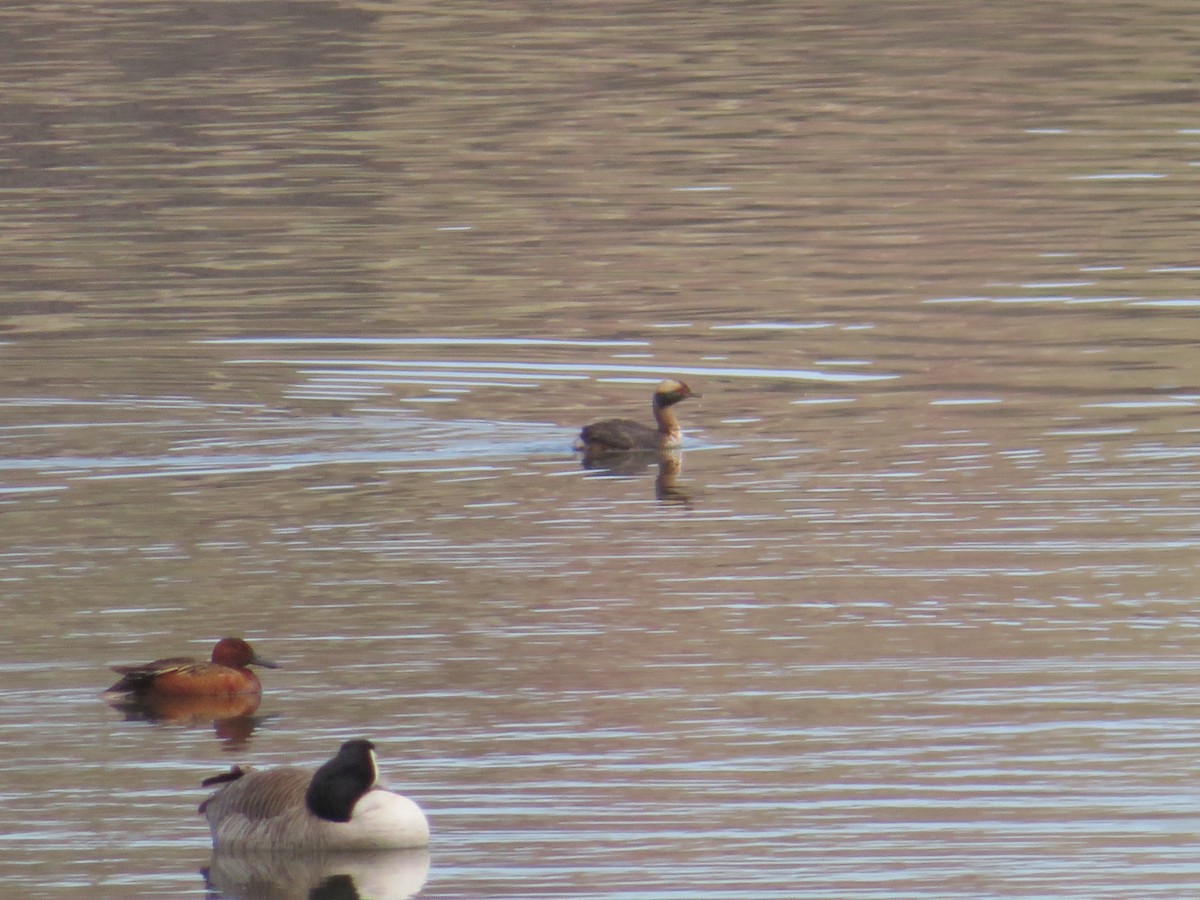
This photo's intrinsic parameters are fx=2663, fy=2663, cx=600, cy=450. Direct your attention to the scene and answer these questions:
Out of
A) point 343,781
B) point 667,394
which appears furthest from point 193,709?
point 667,394

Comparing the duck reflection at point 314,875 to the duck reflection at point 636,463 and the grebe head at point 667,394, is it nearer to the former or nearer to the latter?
the duck reflection at point 636,463

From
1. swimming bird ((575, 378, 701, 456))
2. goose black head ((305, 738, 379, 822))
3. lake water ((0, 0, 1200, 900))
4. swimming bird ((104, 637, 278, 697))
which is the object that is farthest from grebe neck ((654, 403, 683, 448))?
goose black head ((305, 738, 379, 822))

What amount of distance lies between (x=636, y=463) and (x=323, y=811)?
6914mm

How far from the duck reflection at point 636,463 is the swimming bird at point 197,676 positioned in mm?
4686

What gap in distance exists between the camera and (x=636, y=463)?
1559cm

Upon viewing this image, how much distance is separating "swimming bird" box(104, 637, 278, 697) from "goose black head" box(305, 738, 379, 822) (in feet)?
6.65

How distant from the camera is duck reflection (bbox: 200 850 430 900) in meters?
8.76

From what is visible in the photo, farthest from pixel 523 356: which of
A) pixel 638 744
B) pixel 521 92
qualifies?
pixel 521 92

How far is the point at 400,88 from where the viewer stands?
3850 cm

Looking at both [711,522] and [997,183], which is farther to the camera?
[997,183]

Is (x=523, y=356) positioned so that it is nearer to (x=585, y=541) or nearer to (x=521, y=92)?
(x=585, y=541)

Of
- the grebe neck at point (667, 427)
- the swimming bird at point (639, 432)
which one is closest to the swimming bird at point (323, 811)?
the swimming bird at point (639, 432)

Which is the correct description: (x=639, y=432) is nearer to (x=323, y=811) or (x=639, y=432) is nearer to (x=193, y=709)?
(x=193, y=709)

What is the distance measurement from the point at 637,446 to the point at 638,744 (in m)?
5.65
